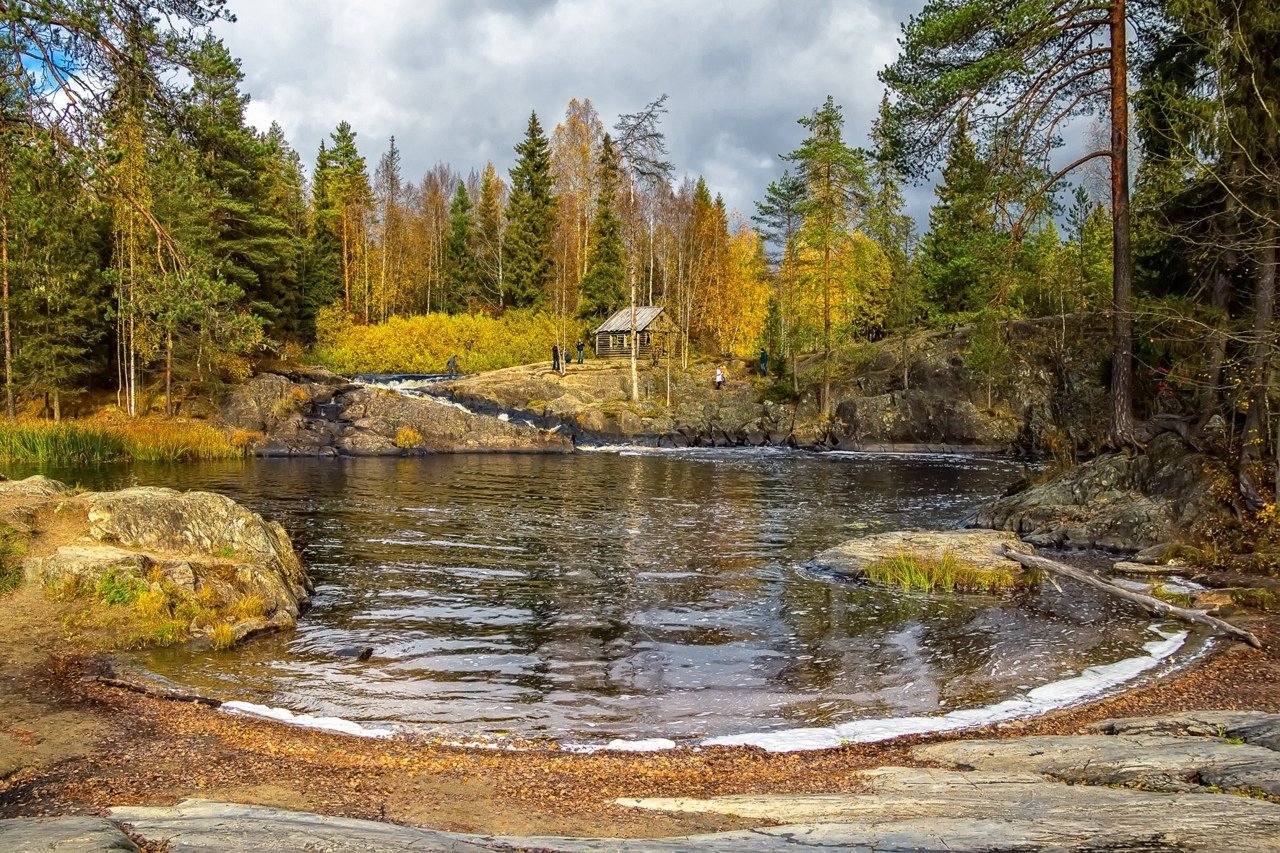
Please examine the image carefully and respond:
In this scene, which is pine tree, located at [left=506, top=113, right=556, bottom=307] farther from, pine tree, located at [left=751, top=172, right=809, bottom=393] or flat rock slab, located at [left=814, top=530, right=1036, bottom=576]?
flat rock slab, located at [left=814, top=530, right=1036, bottom=576]

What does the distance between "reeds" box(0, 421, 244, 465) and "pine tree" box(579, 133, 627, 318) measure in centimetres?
3363

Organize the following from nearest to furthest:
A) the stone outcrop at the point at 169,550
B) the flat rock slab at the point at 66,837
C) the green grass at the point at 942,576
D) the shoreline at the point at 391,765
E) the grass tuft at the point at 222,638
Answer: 1. the flat rock slab at the point at 66,837
2. the shoreline at the point at 391,765
3. the grass tuft at the point at 222,638
4. the stone outcrop at the point at 169,550
5. the green grass at the point at 942,576

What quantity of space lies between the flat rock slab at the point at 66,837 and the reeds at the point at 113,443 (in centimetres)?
3150

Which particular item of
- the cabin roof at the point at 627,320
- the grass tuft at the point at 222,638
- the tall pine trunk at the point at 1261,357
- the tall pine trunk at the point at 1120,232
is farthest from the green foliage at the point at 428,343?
the tall pine trunk at the point at 1261,357

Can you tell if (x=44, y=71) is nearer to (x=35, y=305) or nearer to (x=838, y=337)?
(x=35, y=305)

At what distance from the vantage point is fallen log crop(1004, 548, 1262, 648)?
10287mm

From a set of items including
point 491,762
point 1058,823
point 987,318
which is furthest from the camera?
point 987,318

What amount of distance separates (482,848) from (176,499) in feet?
35.7

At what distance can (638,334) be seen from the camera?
60.0 metres

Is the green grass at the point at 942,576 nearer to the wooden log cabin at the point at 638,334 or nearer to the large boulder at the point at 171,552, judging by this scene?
the large boulder at the point at 171,552

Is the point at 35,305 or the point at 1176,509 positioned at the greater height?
the point at 35,305

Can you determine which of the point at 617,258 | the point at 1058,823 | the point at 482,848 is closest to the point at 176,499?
the point at 482,848

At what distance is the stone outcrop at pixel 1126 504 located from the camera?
15.5m

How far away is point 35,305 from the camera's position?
37.7m
